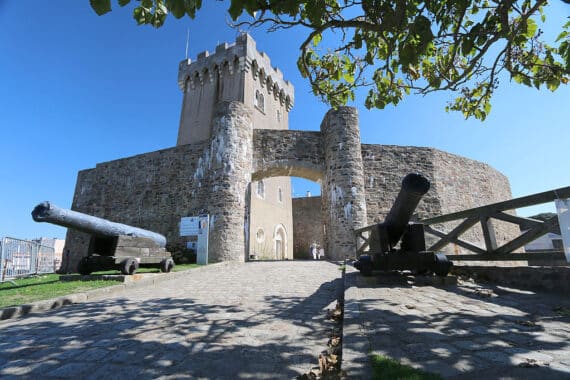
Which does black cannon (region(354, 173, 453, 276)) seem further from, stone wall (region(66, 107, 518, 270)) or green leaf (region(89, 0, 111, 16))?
stone wall (region(66, 107, 518, 270))

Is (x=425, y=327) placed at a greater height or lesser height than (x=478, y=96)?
lesser

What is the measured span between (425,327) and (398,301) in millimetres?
893

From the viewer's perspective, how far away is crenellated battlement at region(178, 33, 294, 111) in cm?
1845

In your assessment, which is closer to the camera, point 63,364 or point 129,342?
point 63,364

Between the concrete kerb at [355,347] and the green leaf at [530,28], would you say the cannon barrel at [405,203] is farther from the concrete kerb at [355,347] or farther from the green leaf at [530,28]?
the green leaf at [530,28]

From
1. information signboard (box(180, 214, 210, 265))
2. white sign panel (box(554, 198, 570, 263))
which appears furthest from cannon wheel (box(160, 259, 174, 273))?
white sign panel (box(554, 198, 570, 263))

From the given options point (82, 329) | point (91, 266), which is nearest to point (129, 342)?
point (82, 329)

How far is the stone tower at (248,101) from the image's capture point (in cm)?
1762

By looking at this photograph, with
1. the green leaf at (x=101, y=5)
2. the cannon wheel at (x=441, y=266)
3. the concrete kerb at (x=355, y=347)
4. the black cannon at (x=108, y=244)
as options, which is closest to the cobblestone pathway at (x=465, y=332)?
the concrete kerb at (x=355, y=347)

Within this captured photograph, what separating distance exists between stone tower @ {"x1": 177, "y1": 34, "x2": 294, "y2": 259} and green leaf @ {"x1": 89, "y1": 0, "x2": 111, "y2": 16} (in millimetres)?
14493

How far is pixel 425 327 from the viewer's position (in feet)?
7.04

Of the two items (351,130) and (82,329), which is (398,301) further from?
(351,130)

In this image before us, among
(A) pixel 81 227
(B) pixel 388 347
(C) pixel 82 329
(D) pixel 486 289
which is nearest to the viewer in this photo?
(B) pixel 388 347

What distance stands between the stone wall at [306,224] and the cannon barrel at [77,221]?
55.9 feet
